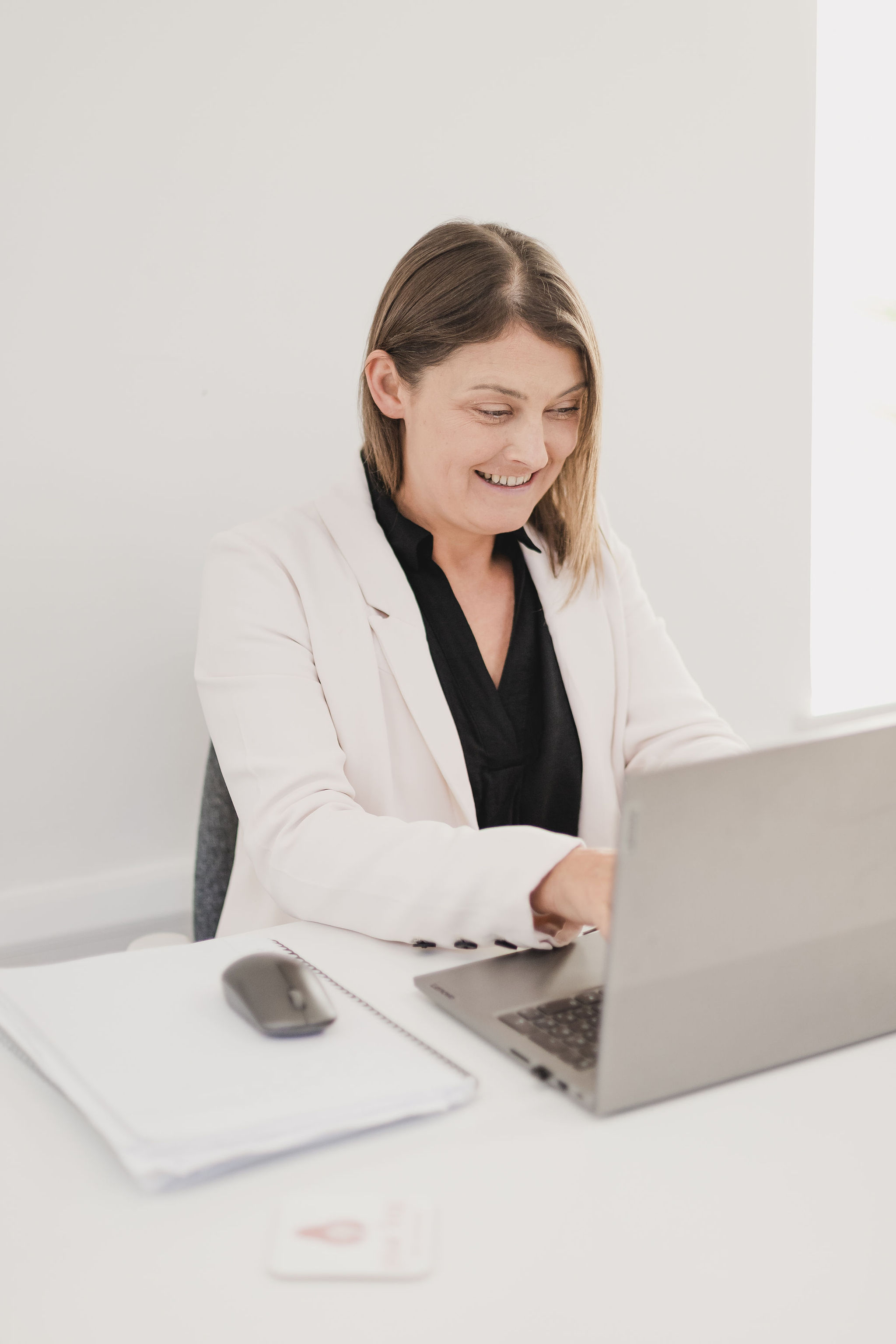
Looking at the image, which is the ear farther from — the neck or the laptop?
the laptop

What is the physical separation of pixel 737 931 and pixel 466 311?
91 cm

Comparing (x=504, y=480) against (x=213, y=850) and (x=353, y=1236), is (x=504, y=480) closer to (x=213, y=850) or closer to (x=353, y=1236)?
(x=213, y=850)

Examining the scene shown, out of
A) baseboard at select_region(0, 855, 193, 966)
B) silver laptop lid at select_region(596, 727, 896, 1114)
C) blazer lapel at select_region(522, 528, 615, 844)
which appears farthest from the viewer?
baseboard at select_region(0, 855, 193, 966)

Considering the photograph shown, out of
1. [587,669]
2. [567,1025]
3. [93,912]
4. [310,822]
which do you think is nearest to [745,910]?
[567,1025]

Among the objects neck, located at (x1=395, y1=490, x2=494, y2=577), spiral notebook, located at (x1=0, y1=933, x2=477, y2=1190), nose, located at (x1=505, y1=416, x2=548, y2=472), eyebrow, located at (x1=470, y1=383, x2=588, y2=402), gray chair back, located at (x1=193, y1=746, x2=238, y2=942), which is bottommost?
gray chair back, located at (x1=193, y1=746, x2=238, y2=942)

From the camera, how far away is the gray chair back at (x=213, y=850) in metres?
1.54

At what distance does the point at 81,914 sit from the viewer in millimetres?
1873

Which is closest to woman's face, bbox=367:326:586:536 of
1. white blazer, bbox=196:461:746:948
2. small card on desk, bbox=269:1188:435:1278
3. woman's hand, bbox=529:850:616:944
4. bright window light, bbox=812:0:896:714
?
white blazer, bbox=196:461:746:948

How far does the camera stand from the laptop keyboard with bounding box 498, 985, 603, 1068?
832 mm

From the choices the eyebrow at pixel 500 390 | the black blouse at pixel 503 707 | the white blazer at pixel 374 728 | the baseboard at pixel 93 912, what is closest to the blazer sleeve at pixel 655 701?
the white blazer at pixel 374 728

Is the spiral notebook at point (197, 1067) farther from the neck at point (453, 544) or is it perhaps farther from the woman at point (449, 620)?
the neck at point (453, 544)

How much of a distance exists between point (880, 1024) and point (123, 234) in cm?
153

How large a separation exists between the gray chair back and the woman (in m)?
0.04

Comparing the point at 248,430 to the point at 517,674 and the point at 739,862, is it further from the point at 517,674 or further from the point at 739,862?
the point at 739,862
